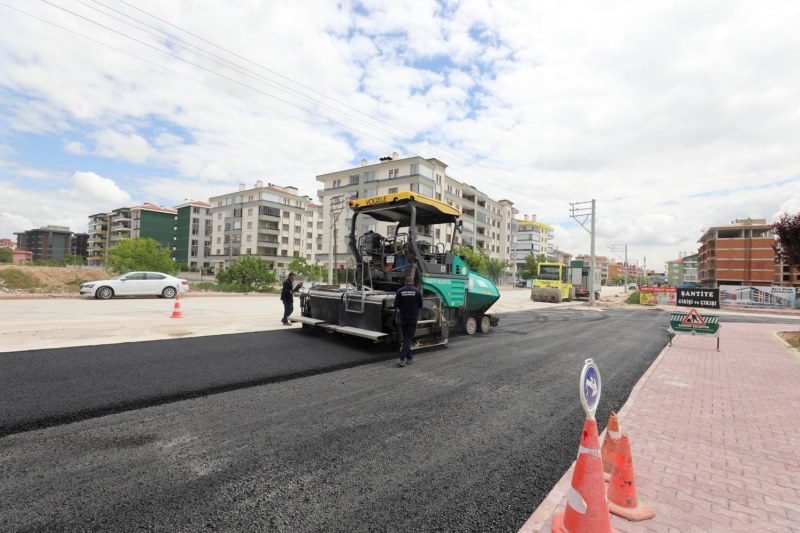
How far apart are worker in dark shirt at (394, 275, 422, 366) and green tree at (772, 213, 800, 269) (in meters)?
12.0

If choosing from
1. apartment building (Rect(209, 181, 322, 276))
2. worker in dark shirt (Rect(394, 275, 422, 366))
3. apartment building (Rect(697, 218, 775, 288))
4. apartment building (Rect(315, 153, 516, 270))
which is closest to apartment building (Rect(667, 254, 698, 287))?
apartment building (Rect(697, 218, 775, 288))

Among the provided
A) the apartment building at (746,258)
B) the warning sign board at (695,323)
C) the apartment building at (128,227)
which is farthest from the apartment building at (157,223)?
the apartment building at (746,258)

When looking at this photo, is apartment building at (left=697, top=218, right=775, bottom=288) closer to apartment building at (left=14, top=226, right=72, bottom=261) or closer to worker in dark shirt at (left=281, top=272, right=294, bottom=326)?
worker in dark shirt at (left=281, top=272, right=294, bottom=326)

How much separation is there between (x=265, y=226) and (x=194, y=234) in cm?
2349

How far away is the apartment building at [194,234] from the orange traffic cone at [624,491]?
289ft

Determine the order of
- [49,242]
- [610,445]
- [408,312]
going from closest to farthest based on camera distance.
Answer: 1. [610,445]
2. [408,312]
3. [49,242]

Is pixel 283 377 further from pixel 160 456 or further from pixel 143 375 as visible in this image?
pixel 160 456

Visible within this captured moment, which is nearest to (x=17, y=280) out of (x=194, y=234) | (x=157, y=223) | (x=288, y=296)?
(x=288, y=296)

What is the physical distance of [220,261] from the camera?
74.8m

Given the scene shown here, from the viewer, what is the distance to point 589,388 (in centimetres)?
279

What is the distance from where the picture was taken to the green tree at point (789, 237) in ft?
37.1

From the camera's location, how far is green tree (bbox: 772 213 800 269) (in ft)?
37.1

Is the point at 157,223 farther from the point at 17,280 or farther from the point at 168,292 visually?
the point at 168,292

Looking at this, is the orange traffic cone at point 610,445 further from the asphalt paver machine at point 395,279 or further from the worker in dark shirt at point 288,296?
the worker in dark shirt at point 288,296
